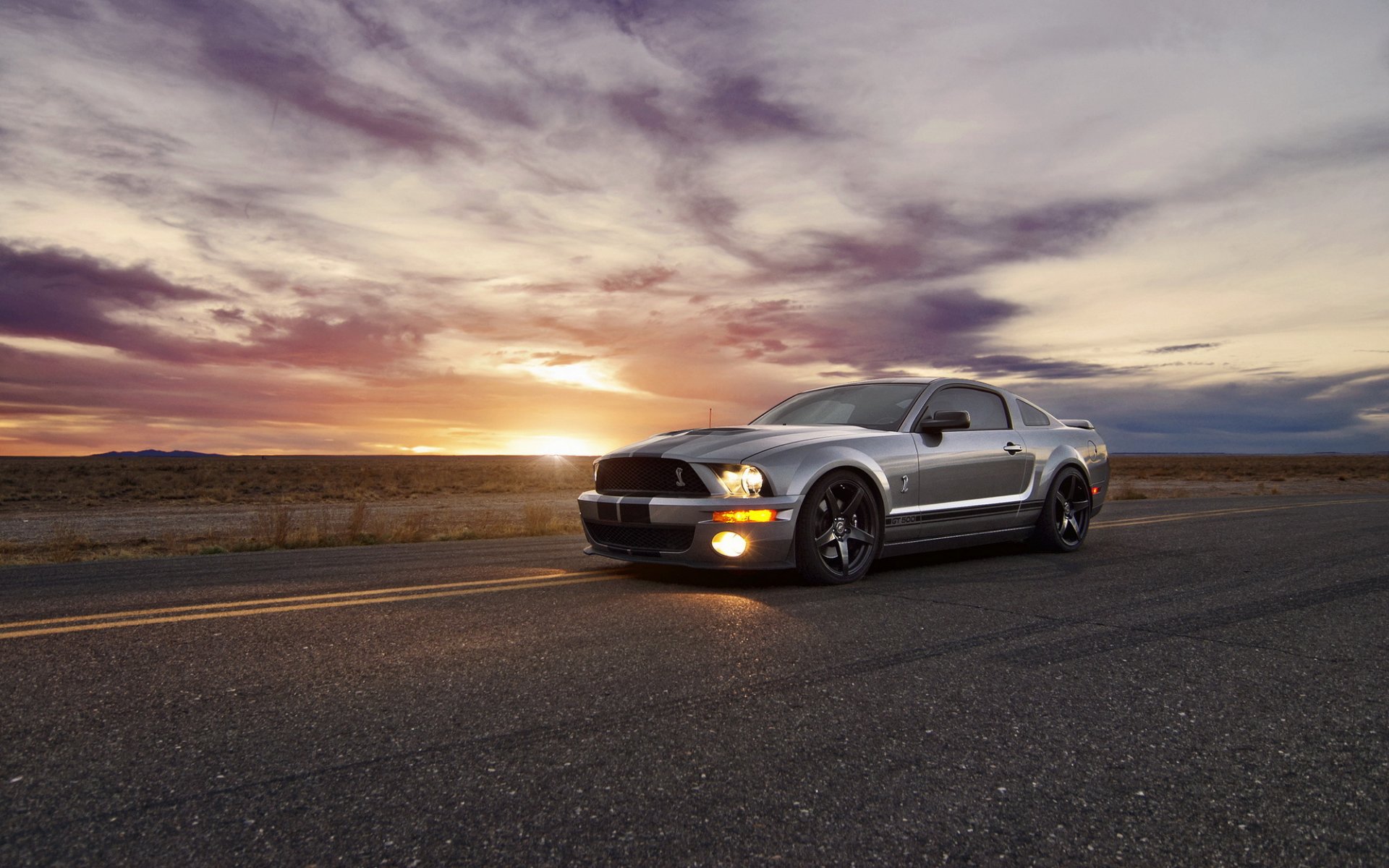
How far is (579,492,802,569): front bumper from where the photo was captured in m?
5.67

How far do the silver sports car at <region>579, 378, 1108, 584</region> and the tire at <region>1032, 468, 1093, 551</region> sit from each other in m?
0.01

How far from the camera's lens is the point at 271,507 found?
25234 millimetres

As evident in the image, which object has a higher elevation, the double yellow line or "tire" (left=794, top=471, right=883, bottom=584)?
"tire" (left=794, top=471, right=883, bottom=584)

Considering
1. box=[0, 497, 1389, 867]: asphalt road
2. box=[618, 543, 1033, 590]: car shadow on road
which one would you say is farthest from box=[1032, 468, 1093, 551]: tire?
box=[0, 497, 1389, 867]: asphalt road

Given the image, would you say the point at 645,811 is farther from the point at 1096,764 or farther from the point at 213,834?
the point at 1096,764

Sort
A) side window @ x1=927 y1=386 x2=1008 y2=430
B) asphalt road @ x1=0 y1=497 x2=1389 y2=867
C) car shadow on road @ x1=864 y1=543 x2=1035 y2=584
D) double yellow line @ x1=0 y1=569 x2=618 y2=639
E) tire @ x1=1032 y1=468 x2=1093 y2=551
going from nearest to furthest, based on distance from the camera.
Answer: asphalt road @ x1=0 y1=497 x2=1389 y2=867
double yellow line @ x1=0 y1=569 x2=618 y2=639
car shadow on road @ x1=864 y1=543 x2=1035 y2=584
side window @ x1=927 y1=386 x2=1008 y2=430
tire @ x1=1032 y1=468 x2=1093 y2=551

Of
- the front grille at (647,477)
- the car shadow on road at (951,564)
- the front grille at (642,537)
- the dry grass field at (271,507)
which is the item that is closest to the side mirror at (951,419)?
the car shadow on road at (951,564)

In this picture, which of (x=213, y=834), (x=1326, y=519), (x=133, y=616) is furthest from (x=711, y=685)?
(x=1326, y=519)

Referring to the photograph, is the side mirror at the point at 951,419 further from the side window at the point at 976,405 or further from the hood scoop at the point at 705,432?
the hood scoop at the point at 705,432

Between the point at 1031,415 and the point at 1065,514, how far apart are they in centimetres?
98

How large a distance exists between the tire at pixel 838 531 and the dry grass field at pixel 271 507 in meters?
7.04

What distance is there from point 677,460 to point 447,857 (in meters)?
4.04

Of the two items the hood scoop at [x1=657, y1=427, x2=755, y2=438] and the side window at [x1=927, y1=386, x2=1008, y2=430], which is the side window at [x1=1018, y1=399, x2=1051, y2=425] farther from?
the hood scoop at [x1=657, y1=427, x2=755, y2=438]

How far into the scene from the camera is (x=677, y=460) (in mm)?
5953
